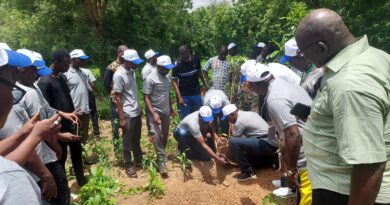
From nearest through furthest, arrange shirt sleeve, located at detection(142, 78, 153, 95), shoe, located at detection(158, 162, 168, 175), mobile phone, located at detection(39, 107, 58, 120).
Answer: mobile phone, located at detection(39, 107, 58, 120)
shoe, located at detection(158, 162, 168, 175)
shirt sleeve, located at detection(142, 78, 153, 95)

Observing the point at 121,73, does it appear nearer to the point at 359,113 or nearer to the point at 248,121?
the point at 248,121

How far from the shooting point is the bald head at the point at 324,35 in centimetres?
173

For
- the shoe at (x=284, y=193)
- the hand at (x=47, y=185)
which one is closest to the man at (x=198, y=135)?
the shoe at (x=284, y=193)

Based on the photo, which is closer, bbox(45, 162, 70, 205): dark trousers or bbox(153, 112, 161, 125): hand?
bbox(45, 162, 70, 205): dark trousers

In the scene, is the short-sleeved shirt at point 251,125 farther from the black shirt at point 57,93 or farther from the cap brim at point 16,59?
the cap brim at point 16,59

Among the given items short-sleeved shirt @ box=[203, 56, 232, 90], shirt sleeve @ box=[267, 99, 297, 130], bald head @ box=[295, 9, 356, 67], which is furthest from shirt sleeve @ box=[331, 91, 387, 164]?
short-sleeved shirt @ box=[203, 56, 232, 90]

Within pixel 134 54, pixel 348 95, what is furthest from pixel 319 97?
pixel 134 54

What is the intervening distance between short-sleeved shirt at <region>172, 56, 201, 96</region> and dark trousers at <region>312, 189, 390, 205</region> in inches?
204

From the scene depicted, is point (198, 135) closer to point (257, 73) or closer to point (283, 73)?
point (283, 73)

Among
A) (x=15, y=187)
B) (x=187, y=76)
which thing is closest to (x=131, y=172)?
(x=187, y=76)

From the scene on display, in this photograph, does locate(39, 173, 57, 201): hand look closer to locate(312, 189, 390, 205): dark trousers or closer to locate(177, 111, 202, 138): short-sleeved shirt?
locate(312, 189, 390, 205): dark trousers

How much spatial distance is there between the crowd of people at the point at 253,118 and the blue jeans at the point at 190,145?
2cm

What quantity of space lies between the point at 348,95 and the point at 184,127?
4.18m

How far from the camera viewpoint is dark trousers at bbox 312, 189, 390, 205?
6.08 feet
